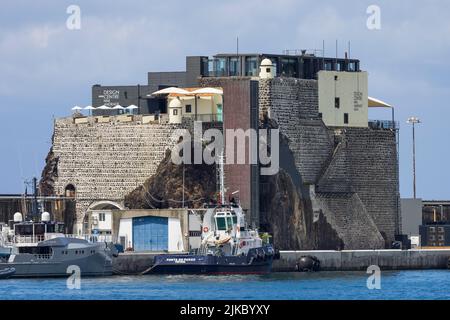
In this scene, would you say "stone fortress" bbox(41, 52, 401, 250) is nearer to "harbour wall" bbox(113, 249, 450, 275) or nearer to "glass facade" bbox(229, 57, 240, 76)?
"glass facade" bbox(229, 57, 240, 76)

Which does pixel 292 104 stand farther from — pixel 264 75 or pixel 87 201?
pixel 87 201

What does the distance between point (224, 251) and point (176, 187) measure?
9.15 m

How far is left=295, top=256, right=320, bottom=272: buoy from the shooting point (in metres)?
91.9

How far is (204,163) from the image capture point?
94.7 metres

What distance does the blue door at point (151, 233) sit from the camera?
303 ft

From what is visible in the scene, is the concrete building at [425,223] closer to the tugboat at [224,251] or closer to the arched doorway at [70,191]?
the tugboat at [224,251]

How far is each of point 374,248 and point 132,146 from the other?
20306 millimetres

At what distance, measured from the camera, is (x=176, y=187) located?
94125mm

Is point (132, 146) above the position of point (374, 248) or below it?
above

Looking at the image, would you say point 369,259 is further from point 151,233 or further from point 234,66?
point 234,66
